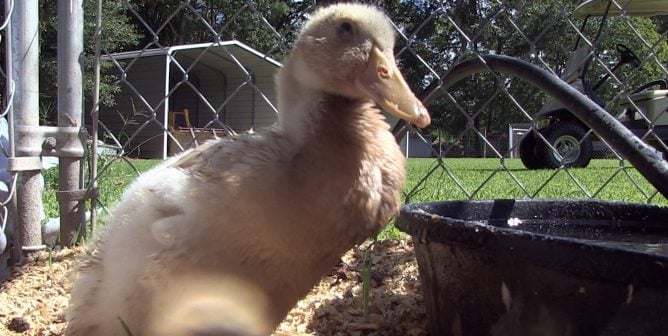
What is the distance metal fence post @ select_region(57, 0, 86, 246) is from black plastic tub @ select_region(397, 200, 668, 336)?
1178 millimetres

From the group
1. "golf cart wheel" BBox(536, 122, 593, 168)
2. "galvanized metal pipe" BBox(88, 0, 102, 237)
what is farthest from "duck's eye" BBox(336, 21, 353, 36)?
"golf cart wheel" BBox(536, 122, 593, 168)

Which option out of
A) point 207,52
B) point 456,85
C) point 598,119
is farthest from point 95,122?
point 456,85

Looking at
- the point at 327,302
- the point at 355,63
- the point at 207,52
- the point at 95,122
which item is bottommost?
the point at 327,302

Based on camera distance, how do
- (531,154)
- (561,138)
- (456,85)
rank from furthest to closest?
(456,85), (531,154), (561,138)

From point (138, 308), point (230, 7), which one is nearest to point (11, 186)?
point (138, 308)

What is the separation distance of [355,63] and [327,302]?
2.76ft

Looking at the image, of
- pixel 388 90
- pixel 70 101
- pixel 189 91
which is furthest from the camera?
pixel 189 91

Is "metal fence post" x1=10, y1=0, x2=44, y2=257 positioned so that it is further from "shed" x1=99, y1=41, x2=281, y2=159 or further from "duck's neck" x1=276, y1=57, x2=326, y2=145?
"shed" x1=99, y1=41, x2=281, y2=159

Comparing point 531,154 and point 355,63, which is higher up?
point 355,63

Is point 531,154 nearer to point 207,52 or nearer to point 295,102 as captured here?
point 207,52

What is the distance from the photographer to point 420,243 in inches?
55.9

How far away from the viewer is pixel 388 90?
1.26m

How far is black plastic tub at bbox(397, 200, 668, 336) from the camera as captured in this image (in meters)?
0.97

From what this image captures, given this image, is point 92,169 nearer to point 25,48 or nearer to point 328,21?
point 25,48
